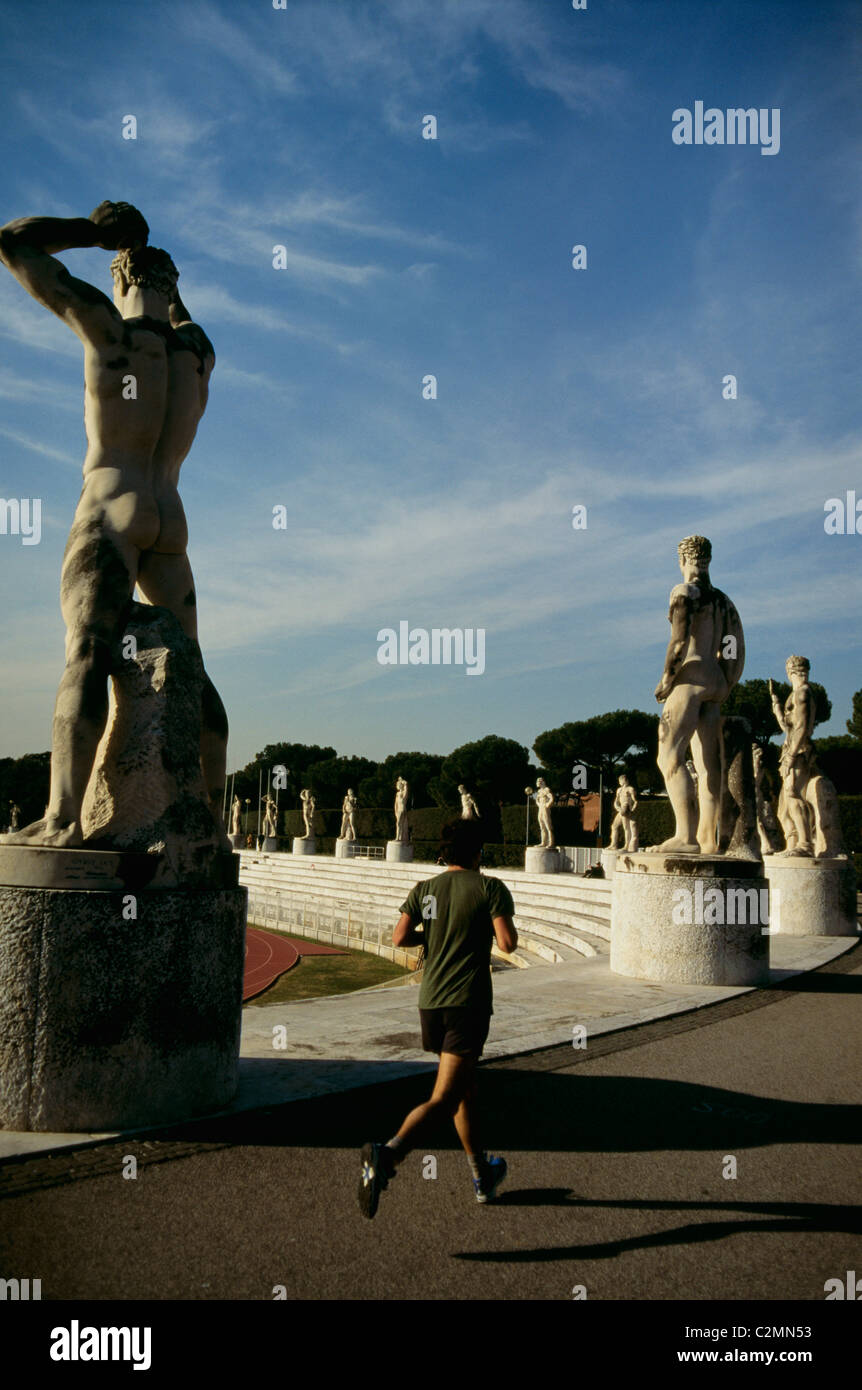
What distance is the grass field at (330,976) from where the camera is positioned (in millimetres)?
11453

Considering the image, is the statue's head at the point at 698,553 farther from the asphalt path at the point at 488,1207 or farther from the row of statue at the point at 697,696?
the asphalt path at the point at 488,1207

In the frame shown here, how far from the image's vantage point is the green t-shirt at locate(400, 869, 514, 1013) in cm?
342

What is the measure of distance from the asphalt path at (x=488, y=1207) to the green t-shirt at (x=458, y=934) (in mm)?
738

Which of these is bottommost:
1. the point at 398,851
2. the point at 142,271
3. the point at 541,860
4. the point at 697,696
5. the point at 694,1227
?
the point at 398,851

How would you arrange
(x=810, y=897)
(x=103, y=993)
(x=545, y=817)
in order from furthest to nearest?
(x=545, y=817), (x=810, y=897), (x=103, y=993)

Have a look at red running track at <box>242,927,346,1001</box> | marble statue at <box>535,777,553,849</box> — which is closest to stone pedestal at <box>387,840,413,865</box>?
marble statue at <box>535,777,553,849</box>

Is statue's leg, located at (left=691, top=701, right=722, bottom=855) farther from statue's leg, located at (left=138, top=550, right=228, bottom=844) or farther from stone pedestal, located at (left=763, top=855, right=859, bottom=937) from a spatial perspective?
→ statue's leg, located at (left=138, top=550, right=228, bottom=844)

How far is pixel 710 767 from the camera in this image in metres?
9.49

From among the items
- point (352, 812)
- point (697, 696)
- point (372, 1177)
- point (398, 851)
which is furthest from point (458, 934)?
point (352, 812)

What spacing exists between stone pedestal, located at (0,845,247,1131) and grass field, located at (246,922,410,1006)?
21.1 feet

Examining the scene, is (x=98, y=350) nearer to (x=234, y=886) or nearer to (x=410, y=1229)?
(x=234, y=886)

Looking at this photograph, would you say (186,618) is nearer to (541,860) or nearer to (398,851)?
(541,860)

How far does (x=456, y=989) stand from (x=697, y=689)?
654cm
